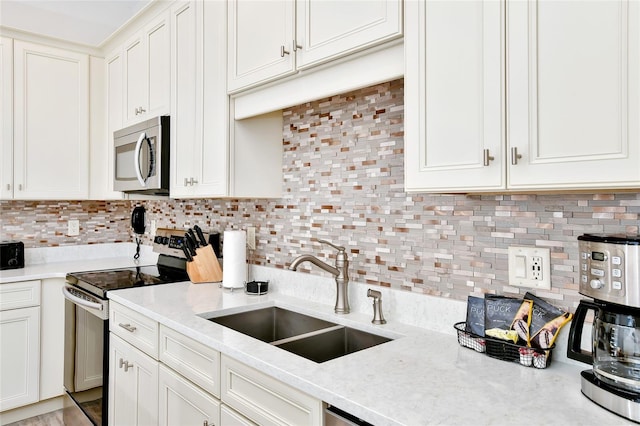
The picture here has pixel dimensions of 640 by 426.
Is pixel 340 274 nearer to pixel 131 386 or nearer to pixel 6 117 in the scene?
pixel 131 386

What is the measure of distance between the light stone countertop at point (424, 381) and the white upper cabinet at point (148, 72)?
4.85 ft

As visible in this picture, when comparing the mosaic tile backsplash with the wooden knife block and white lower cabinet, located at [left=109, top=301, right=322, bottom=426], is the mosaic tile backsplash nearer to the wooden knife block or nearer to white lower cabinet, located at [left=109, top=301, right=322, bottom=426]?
the wooden knife block

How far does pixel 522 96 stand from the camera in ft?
3.21

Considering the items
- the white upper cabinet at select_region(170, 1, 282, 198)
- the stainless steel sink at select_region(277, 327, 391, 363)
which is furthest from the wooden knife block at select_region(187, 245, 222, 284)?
the stainless steel sink at select_region(277, 327, 391, 363)

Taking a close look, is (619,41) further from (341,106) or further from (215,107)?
(215,107)

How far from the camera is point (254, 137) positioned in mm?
2082

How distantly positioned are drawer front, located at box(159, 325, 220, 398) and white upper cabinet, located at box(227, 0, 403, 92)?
1.05 meters

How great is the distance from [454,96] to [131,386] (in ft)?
6.04

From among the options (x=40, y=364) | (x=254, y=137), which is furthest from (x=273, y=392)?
(x=40, y=364)

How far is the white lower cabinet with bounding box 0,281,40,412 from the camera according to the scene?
2605 millimetres

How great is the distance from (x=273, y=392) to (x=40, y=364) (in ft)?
7.59

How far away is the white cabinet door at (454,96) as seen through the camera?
3.39ft

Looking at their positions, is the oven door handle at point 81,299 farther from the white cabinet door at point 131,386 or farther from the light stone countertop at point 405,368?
the light stone countertop at point 405,368

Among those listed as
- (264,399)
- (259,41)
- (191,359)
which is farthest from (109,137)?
(264,399)
